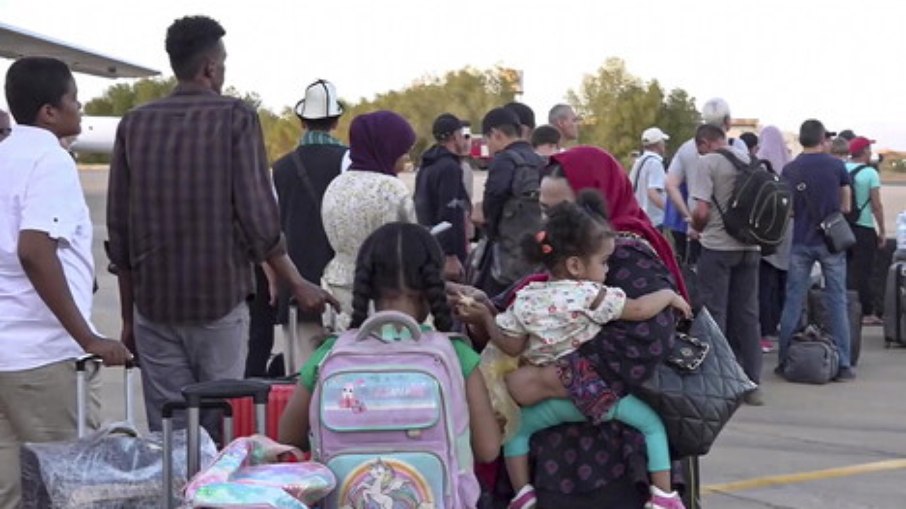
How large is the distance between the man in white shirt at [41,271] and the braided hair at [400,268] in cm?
91

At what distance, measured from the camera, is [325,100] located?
727cm

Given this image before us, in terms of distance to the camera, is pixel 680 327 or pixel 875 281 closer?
pixel 680 327

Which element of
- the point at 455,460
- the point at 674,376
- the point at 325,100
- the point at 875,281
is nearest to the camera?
Result: the point at 455,460

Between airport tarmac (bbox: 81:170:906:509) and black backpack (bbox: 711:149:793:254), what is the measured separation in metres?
1.22

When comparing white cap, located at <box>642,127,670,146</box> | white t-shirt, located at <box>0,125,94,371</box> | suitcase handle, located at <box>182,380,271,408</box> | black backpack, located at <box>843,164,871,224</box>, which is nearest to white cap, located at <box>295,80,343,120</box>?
white t-shirt, located at <box>0,125,94,371</box>

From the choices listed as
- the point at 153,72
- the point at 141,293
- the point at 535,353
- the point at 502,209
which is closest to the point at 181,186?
the point at 141,293

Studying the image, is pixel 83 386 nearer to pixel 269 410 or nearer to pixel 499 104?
pixel 269 410

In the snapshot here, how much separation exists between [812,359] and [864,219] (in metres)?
3.18

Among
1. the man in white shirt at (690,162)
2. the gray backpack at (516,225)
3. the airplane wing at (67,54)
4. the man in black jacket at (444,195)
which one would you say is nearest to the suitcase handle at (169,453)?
the gray backpack at (516,225)

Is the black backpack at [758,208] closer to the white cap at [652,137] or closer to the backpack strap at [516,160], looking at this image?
the backpack strap at [516,160]

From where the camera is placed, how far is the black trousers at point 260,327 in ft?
24.9

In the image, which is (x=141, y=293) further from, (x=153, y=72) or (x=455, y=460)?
(x=153, y=72)

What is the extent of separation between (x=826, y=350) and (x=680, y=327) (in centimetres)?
667

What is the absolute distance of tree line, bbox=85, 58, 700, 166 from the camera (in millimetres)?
63188
